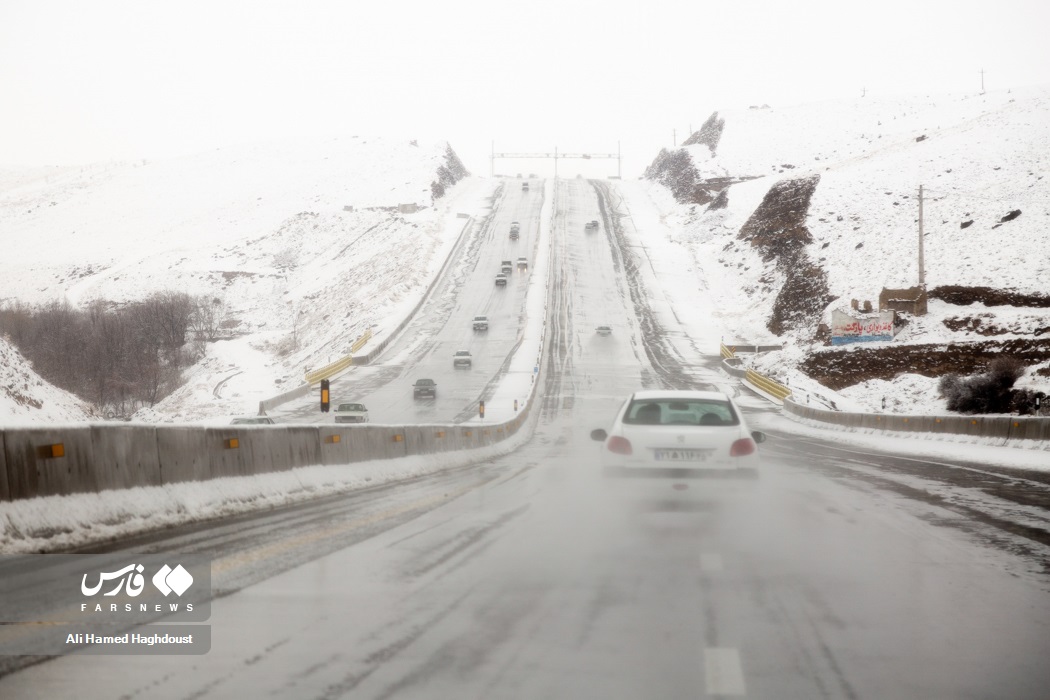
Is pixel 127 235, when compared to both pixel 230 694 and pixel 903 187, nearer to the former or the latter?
pixel 903 187

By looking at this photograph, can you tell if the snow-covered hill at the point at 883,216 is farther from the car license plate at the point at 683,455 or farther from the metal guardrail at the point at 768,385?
the car license plate at the point at 683,455

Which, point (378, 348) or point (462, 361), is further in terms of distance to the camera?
point (378, 348)

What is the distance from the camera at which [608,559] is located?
320 inches

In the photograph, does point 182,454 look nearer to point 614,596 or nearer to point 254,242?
point 614,596

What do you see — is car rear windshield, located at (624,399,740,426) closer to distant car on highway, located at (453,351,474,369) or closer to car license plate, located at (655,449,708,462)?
car license plate, located at (655,449,708,462)

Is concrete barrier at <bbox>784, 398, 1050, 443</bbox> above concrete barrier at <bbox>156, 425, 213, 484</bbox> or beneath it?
beneath

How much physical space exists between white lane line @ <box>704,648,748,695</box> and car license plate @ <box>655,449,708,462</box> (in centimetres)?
660

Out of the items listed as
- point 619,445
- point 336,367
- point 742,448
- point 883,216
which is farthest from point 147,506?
point 883,216

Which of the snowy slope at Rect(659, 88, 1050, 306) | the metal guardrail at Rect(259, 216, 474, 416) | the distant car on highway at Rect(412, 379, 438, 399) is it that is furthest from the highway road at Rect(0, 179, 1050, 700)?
the snowy slope at Rect(659, 88, 1050, 306)

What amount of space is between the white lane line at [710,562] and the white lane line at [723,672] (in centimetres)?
234

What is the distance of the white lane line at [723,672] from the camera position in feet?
15.4

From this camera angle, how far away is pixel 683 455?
469 inches

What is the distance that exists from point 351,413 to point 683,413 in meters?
32.6

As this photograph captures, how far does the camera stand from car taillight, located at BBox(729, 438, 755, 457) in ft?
39.2
